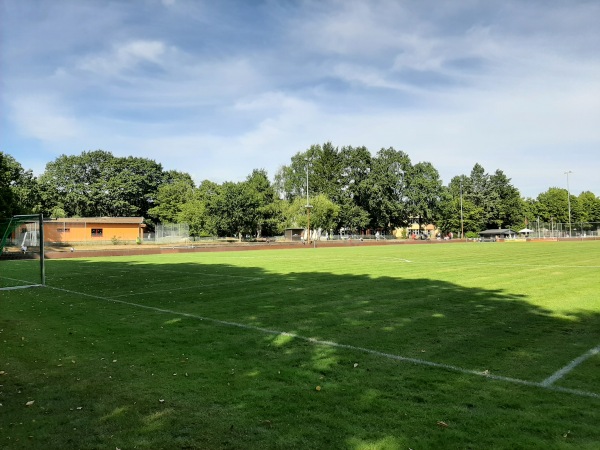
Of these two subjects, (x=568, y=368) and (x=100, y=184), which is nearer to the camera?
(x=568, y=368)

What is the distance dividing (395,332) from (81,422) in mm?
5141

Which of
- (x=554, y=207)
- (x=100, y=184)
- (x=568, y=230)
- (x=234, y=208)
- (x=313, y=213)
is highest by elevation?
(x=100, y=184)

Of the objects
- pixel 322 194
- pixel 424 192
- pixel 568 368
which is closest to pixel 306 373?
pixel 568 368

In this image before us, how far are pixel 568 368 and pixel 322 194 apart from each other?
269ft

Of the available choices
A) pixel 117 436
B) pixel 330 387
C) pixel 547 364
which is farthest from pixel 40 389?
pixel 547 364

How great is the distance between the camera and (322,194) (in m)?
87.1

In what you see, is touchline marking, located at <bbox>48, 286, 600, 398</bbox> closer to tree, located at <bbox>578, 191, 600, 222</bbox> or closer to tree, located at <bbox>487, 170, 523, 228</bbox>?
tree, located at <bbox>487, 170, 523, 228</bbox>

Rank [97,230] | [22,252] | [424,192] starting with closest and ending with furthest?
[22,252] < [97,230] < [424,192]

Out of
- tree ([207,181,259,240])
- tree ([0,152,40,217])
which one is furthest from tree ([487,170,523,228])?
tree ([0,152,40,217])

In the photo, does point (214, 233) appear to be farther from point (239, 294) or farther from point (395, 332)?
point (395, 332)

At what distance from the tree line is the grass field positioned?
6307 centimetres

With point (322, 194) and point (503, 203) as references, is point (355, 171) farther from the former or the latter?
point (503, 203)

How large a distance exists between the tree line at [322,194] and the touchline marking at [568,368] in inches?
2626

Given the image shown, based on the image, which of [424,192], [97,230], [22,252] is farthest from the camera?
[424,192]
